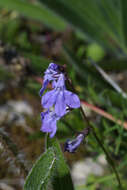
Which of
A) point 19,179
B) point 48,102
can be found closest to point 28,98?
point 19,179

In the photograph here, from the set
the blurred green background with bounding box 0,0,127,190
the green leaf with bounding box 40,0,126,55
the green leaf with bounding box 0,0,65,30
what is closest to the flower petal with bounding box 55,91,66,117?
the blurred green background with bounding box 0,0,127,190

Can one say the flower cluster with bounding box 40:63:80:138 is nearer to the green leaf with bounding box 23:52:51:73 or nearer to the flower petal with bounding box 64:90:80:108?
the flower petal with bounding box 64:90:80:108

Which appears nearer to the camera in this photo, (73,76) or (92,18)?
(73,76)

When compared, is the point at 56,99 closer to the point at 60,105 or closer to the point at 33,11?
the point at 60,105

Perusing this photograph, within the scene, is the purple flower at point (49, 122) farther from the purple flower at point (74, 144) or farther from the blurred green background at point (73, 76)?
the blurred green background at point (73, 76)

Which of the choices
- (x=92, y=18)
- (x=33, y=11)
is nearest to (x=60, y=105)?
(x=92, y=18)

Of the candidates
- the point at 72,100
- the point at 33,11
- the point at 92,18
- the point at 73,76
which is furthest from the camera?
the point at 33,11

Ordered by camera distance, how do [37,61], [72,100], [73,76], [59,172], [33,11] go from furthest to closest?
[33,11], [37,61], [73,76], [59,172], [72,100]

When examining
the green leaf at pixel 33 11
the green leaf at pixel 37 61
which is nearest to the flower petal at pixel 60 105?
the green leaf at pixel 37 61
